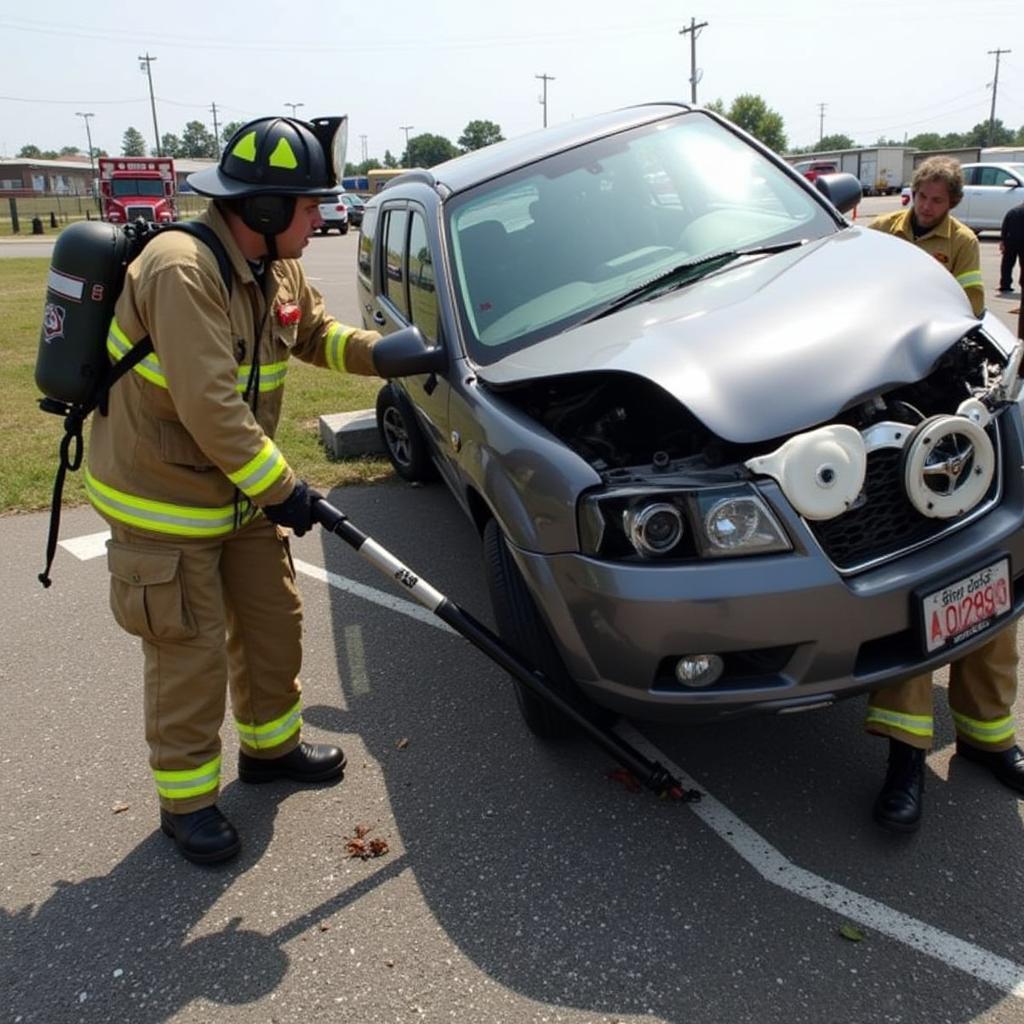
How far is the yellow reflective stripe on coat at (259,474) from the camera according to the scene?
251cm

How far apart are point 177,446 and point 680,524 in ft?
4.61

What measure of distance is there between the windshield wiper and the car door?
64 centimetres

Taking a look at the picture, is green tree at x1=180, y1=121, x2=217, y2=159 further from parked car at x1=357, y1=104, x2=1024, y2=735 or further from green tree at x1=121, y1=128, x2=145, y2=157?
parked car at x1=357, y1=104, x2=1024, y2=735

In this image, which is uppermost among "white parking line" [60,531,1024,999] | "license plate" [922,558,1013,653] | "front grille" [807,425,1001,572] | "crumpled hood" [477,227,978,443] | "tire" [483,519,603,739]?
"crumpled hood" [477,227,978,443]

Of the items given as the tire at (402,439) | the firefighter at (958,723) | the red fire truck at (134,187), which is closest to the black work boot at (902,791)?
the firefighter at (958,723)

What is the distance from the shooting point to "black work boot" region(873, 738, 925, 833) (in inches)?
102

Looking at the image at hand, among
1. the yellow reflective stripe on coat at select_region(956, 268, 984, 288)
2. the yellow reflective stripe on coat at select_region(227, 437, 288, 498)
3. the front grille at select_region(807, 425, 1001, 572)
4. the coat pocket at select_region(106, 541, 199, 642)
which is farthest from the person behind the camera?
the yellow reflective stripe on coat at select_region(956, 268, 984, 288)

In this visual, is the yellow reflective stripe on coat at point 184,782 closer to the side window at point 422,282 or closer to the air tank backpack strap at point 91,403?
the air tank backpack strap at point 91,403

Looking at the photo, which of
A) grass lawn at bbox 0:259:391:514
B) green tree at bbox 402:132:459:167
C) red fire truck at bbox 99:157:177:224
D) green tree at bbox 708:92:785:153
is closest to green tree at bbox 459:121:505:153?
green tree at bbox 402:132:459:167

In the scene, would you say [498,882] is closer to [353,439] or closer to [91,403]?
[91,403]

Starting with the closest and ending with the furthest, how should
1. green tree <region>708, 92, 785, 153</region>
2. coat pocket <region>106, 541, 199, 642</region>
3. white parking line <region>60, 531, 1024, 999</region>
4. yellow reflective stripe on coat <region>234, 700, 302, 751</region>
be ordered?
white parking line <region>60, 531, 1024, 999</region> → coat pocket <region>106, 541, 199, 642</region> → yellow reflective stripe on coat <region>234, 700, 302, 751</region> → green tree <region>708, 92, 785, 153</region>

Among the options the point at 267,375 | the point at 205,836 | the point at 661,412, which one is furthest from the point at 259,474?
the point at 661,412

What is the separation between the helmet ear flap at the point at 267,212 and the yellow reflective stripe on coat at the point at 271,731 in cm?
154

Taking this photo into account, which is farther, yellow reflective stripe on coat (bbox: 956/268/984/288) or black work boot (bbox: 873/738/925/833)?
yellow reflective stripe on coat (bbox: 956/268/984/288)
